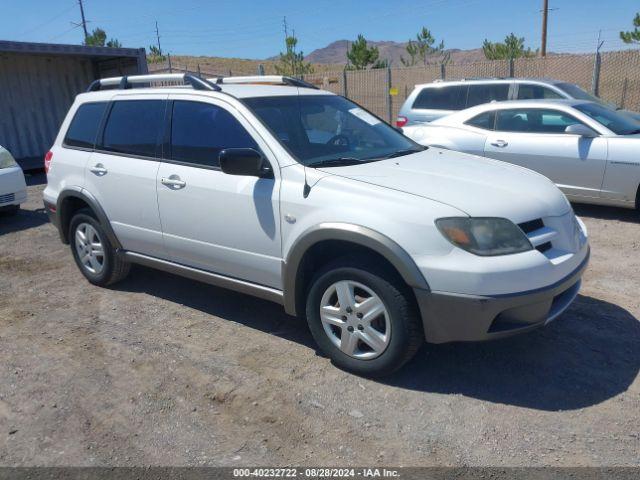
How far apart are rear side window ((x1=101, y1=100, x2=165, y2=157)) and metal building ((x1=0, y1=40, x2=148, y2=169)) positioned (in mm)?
9022

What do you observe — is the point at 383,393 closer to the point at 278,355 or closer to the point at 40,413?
the point at 278,355

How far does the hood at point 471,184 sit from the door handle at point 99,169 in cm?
225

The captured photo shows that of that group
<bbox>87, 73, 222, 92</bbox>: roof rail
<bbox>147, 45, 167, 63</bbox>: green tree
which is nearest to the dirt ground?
<bbox>87, 73, 222, 92</bbox>: roof rail

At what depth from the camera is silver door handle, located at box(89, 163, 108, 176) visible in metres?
4.92

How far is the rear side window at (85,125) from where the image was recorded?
5.17 metres

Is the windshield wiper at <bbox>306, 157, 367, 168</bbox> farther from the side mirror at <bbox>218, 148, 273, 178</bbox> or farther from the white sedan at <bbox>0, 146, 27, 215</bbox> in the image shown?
the white sedan at <bbox>0, 146, 27, 215</bbox>

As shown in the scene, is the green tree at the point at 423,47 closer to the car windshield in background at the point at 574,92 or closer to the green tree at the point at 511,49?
the green tree at the point at 511,49

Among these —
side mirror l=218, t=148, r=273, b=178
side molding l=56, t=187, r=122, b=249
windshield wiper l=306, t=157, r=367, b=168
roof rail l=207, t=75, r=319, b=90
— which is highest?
roof rail l=207, t=75, r=319, b=90

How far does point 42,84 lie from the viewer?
14172mm

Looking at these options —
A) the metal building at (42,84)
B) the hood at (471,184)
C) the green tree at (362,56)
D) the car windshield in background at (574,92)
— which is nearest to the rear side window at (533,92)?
the car windshield in background at (574,92)

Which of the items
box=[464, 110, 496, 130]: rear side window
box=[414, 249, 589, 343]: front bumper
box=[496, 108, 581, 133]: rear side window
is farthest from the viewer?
box=[464, 110, 496, 130]: rear side window

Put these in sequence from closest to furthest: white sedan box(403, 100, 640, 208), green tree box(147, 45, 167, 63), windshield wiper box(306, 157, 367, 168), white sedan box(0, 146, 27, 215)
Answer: windshield wiper box(306, 157, 367, 168), white sedan box(403, 100, 640, 208), white sedan box(0, 146, 27, 215), green tree box(147, 45, 167, 63)

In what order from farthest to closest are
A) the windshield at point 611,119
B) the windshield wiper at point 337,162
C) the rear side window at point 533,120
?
the rear side window at point 533,120
the windshield at point 611,119
the windshield wiper at point 337,162

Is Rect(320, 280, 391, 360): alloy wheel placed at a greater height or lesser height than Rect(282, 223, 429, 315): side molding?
lesser
